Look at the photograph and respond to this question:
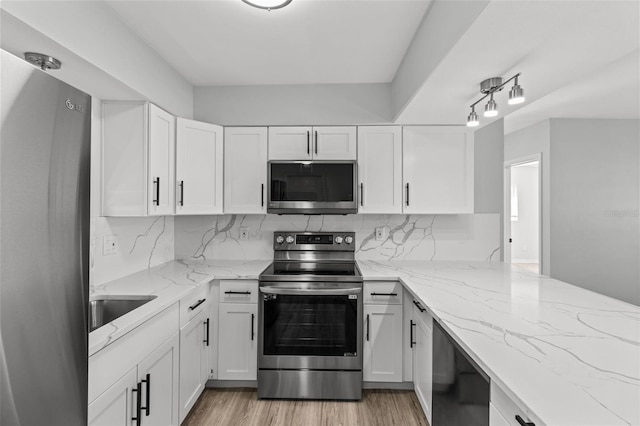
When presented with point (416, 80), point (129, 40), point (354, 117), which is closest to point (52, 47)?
point (129, 40)

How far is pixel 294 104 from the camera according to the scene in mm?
2768

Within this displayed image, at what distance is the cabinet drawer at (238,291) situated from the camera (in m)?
2.31

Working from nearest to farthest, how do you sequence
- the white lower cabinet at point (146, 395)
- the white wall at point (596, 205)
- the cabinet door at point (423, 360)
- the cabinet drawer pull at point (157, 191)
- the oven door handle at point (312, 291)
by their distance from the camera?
the white lower cabinet at point (146, 395) → the cabinet door at point (423, 360) → the cabinet drawer pull at point (157, 191) → the oven door handle at point (312, 291) → the white wall at point (596, 205)

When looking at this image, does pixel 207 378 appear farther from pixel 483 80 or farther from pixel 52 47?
pixel 483 80

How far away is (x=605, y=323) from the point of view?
1.31 m

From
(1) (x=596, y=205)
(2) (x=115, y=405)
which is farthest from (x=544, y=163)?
(2) (x=115, y=405)

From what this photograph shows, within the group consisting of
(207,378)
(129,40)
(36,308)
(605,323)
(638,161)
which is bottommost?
(207,378)

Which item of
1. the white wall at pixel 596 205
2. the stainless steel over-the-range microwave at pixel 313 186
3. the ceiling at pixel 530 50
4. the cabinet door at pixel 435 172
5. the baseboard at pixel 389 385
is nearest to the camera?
the ceiling at pixel 530 50

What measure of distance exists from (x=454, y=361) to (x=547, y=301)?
25.2 inches

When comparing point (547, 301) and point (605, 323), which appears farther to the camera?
point (547, 301)

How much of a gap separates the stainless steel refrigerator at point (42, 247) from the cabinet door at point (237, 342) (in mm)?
1442

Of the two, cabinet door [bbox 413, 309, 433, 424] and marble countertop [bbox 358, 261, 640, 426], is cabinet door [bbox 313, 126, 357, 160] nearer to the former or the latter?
marble countertop [bbox 358, 261, 640, 426]

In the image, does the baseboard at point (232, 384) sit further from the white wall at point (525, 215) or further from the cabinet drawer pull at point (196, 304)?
the white wall at point (525, 215)

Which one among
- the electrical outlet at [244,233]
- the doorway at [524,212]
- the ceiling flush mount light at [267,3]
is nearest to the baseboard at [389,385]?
the electrical outlet at [244,233]
